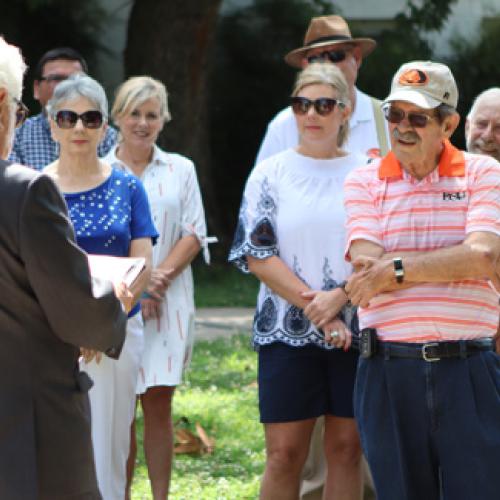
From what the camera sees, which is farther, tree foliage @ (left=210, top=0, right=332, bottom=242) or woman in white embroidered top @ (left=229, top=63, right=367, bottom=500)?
tree foliage @ (left=210, top=0, right=332, bottom=242)

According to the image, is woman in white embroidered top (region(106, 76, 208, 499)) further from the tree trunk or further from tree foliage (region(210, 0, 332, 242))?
tree foliage (region(210, 0, 332, 242))

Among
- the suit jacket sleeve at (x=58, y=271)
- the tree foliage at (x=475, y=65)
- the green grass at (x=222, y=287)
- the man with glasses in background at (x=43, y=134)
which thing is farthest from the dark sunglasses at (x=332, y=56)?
the tree foliage at (x=475, y=65)

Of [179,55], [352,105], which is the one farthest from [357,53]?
[179,55]

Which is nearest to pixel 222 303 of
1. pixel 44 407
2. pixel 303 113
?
pixel 303 113

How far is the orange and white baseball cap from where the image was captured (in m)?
4.34

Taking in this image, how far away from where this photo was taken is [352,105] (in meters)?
6.11

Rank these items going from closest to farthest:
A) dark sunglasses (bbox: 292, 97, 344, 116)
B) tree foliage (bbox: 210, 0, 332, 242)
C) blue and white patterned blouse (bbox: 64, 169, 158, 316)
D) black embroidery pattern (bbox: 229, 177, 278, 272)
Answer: blue and white patterned blouse (bbox: 64, 169, 158, 316), black embroidery pattern (bbox: 229, 177, 278, 272), dark sunglasses (bbox: 292, 97, 344, 116), tree foliage (bbox: 210, 0, 332, 242)

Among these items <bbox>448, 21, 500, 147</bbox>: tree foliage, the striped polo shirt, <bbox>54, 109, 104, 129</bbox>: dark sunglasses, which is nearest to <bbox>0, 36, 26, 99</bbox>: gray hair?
the striped polo shirt

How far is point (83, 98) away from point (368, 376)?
6.33 feet

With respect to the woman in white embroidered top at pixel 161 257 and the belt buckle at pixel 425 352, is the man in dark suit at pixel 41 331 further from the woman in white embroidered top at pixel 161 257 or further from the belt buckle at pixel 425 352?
the woman in white embroidered top at pixel 161 257

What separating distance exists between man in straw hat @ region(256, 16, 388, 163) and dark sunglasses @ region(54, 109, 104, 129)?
105 centimetres

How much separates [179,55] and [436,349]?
1218cm

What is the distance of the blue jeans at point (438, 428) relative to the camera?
4.11m

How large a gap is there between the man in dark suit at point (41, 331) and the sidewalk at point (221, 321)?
8.22 m
